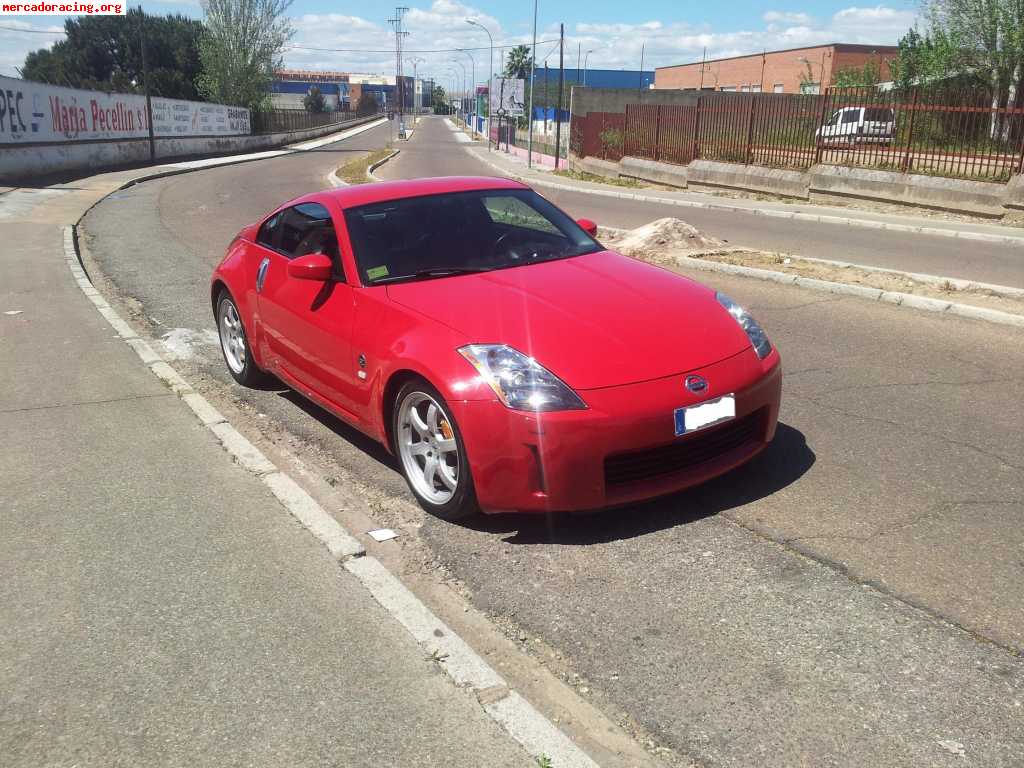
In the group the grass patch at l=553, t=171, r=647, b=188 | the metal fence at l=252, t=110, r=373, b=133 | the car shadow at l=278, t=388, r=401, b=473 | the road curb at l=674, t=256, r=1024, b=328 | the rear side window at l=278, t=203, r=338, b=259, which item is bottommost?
the car shadow at l=278, t=388, r=401, b=473

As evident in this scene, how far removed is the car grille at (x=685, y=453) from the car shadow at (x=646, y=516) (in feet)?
0.90

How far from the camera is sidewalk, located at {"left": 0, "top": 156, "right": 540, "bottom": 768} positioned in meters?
2.71

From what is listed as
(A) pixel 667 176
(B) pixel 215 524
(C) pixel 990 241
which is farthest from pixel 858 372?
(A) pixel 667 176

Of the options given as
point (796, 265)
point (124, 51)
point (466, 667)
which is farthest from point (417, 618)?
point (124, 51)

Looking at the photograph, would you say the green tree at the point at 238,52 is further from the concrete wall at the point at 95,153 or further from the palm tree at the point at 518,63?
the palm tree at the point at 518,63

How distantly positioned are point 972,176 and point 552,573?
17.6m

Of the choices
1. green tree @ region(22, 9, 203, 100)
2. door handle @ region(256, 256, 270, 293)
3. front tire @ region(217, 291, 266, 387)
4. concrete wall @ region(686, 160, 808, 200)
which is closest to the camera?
door handle @ region(256, 256, 270, 293)

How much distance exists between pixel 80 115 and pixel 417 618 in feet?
107

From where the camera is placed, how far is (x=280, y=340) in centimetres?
561

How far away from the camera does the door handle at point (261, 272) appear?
19.2 ft

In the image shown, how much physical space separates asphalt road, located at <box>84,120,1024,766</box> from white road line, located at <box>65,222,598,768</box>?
0.26 metres

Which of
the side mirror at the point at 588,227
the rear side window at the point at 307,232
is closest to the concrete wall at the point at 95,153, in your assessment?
the rear side window at the point at 307,232

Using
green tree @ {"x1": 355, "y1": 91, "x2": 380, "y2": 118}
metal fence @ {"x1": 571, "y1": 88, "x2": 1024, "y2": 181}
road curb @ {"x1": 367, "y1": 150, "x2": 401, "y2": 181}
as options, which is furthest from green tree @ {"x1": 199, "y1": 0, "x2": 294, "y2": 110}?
green tree @ {"x1": 355, "y1": 91, "x2": 380, "y2": 118}

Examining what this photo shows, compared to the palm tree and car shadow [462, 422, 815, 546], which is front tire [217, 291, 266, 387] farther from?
the palm tree
